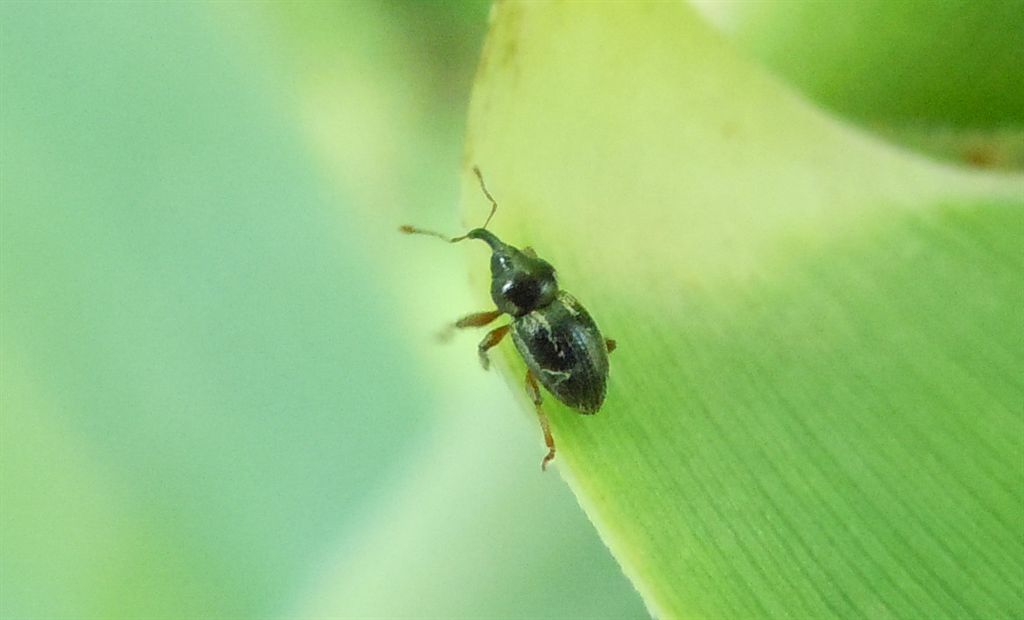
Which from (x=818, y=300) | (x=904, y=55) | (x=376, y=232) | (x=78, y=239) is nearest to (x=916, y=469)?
(x=818, y=300)

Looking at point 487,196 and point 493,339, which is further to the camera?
point 493,339

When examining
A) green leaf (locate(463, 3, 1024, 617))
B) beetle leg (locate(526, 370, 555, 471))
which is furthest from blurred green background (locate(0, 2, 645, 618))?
green leaf (locate(463, 3, 1024, 617))

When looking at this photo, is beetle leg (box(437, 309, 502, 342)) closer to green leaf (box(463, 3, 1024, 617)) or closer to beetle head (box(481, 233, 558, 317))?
beetle head (box(481, 233, 558, 317))

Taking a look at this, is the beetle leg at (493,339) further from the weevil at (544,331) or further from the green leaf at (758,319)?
the green leaf at (758,319)

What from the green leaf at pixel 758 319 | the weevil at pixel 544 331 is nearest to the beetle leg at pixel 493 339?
the weevil at pixel 544 331

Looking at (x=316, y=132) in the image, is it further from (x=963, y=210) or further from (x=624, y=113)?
(x=963, y=210)

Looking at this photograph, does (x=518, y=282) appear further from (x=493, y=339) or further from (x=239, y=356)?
(x=239, y=356)

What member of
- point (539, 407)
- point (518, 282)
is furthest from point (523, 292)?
point (539, 407)
